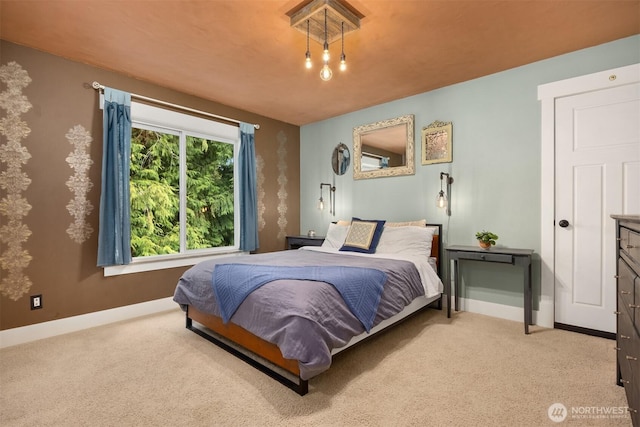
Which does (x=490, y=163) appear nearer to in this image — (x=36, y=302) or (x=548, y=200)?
(x=548, y=200)

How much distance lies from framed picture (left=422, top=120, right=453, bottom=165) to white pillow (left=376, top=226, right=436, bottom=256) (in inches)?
33.6

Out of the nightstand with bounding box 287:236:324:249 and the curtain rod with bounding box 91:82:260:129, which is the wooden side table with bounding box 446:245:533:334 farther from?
the curtain rod with bounding box 91:82:260:129

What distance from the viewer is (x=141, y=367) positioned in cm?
221

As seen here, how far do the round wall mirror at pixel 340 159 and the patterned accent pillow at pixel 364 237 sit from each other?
1.20m

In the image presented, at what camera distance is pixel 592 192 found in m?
2.75

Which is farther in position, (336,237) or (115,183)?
(336,237)

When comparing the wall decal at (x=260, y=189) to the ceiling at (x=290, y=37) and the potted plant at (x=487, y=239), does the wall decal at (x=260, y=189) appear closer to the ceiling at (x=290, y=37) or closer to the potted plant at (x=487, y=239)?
the ceiling at (x=290, y=37)

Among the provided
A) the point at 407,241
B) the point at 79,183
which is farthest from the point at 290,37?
the point at 79,183

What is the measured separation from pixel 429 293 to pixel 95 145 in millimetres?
3620

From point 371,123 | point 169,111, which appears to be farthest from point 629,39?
point 169,111

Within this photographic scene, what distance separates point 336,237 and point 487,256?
179 cm

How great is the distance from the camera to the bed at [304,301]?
183cm

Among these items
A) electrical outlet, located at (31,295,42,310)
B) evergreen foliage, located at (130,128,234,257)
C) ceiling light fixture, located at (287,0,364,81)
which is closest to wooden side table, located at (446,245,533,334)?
ceiling light fixture, located at (287,0,364,81)

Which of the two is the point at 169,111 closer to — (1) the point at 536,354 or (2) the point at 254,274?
(2) the point at 254,274
